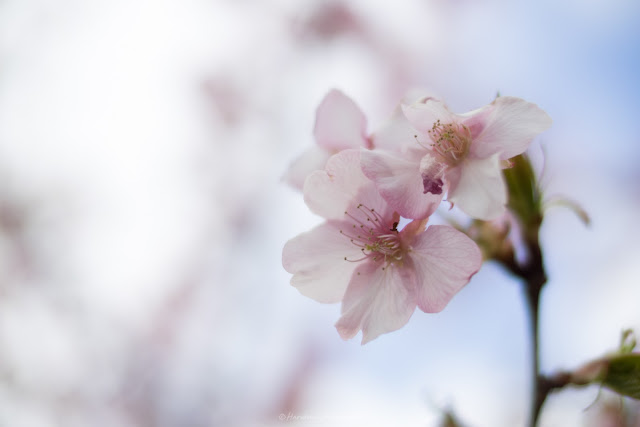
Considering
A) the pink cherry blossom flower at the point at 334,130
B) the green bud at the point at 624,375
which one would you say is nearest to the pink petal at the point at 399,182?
the pink cherry blossom flower at the point at 334,130

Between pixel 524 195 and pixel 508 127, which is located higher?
pixel 508 127

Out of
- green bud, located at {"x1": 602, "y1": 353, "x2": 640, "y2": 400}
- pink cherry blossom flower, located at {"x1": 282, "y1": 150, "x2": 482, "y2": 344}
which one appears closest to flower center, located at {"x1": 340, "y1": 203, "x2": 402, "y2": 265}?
pink cherry blossom flower, located at {"x1": 282, "y1": 150, "x2": 482, "y2": 344}

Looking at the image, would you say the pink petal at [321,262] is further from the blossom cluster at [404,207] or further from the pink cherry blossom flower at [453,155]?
the pink cherry blossom flower at [453,155]

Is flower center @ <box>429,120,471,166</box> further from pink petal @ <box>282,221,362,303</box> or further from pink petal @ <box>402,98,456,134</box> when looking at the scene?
pink petal @ <box>282,221,362,303</box>

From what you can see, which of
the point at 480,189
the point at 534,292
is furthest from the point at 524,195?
the point at 480,189

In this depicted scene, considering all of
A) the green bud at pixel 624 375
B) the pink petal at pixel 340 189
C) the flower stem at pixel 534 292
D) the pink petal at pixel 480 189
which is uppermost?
the pink petal at pixel 340 189

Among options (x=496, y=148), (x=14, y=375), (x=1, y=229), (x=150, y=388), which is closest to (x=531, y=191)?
(x=496, y=148)

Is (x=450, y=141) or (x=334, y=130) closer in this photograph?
(x=450, y=141)

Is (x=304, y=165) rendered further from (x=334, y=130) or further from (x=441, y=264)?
(x=441, y=264)

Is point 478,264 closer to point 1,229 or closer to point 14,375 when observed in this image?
point 14,375
